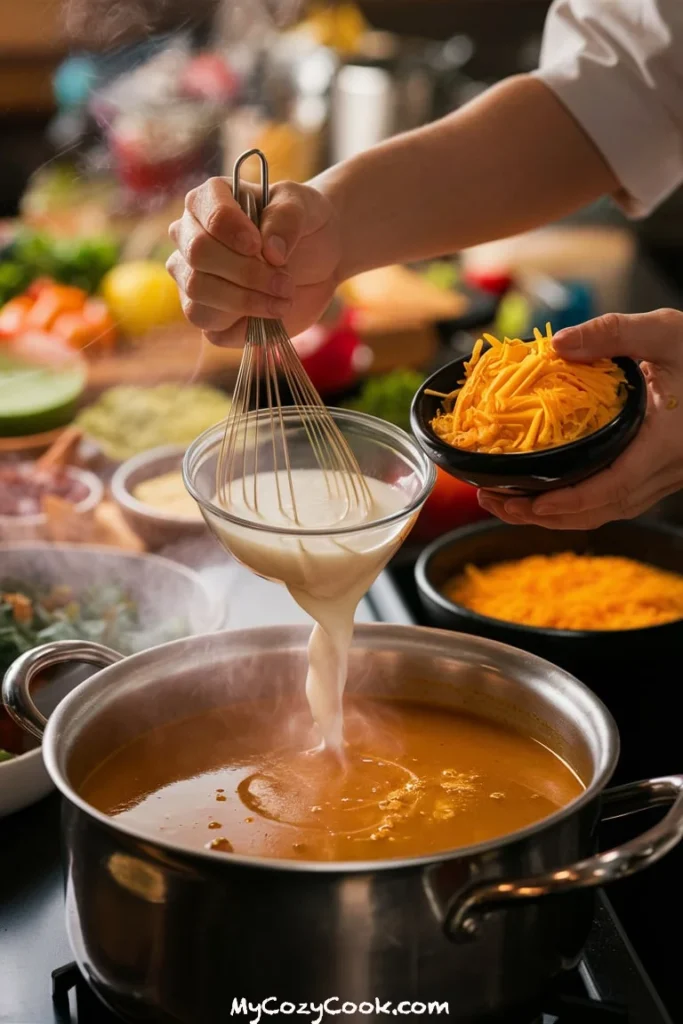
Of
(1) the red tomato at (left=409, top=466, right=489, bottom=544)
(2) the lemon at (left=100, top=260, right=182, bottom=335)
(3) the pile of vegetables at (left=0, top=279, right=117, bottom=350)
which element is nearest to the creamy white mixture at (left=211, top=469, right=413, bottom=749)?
(1) the red tomato at (left=409, top=466, right=489, bottom=544)

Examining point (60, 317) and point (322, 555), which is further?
point (60, 317)

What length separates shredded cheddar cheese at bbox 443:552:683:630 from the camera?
1778 mm

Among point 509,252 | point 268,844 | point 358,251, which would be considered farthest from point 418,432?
point 509,252

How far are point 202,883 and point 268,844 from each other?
0.23m

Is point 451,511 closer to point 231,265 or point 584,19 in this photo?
point 584,19

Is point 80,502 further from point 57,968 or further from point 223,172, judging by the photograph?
point 223,172

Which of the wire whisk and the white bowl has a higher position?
the wire whisk

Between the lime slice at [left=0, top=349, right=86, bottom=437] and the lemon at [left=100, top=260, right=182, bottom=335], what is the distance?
426mm

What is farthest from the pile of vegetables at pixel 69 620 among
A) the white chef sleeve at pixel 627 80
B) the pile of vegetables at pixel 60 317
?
the pile of vegetables at pixel 60 317

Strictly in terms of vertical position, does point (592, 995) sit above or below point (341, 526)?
below

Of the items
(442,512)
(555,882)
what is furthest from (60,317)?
(555,882)

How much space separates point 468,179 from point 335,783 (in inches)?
37.4

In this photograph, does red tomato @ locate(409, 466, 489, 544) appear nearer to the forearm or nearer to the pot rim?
the forearm

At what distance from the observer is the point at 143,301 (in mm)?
2971
